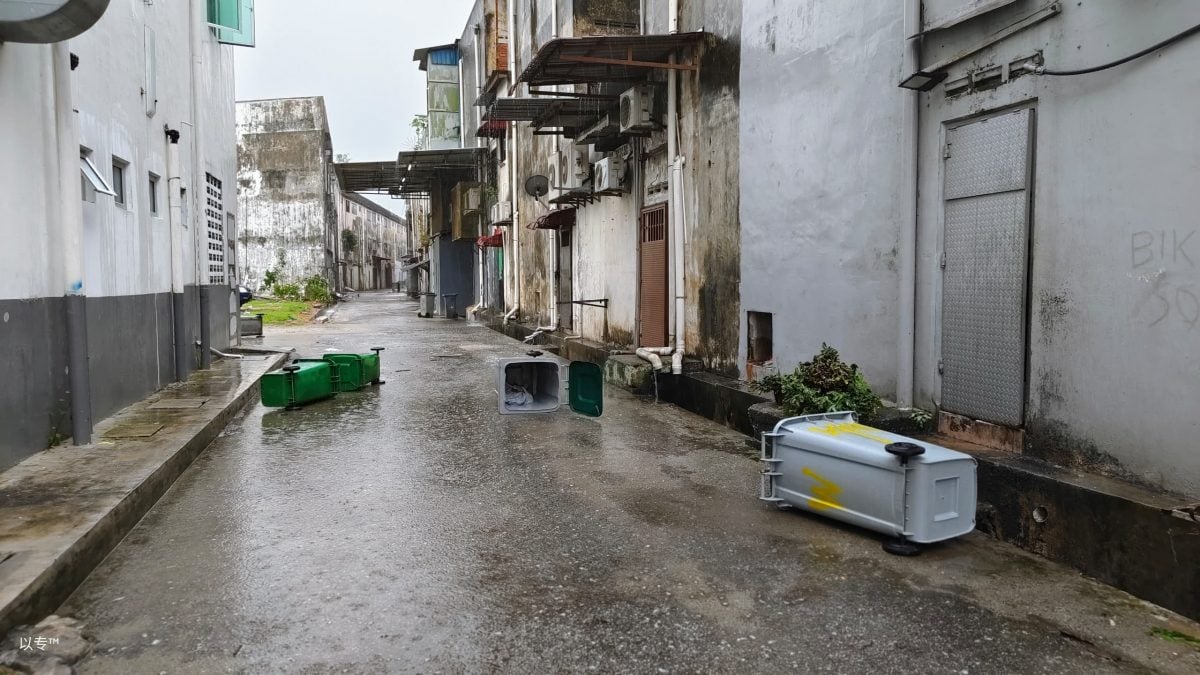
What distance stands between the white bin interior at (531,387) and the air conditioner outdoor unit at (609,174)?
3.98 metres

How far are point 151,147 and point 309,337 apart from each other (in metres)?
10.7

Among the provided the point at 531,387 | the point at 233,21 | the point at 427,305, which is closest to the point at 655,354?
the point at 531,387

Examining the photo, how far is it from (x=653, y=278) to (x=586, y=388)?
116 inches

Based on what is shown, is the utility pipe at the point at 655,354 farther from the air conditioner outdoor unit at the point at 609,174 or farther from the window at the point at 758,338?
the air conditioner outdoor unit at the point at 609,174

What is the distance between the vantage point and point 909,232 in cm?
646

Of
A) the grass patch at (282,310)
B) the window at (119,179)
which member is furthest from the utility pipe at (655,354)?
the grass patch at (282,310)

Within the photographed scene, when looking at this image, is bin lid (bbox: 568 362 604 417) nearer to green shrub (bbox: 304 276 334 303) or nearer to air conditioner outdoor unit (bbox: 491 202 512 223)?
air conditioner outdoor unit (bbox: 491 202 512 223)

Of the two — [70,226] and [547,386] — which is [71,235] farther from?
[547,386]

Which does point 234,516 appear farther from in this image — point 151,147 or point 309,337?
point 309,337

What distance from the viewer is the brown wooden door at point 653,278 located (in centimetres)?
1169

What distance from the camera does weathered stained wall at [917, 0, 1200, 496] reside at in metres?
4.29

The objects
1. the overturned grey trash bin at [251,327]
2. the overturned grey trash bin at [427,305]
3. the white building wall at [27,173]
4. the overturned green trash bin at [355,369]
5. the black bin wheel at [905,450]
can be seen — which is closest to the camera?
the black bin wheel at [905,450]

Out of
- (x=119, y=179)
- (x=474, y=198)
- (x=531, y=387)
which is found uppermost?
(x=474, y=198)

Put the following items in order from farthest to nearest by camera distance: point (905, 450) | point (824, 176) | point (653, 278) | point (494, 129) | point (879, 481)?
point (494, 129), point (653, 278), point (824, 176), point (879, 481), point (905, 450)
